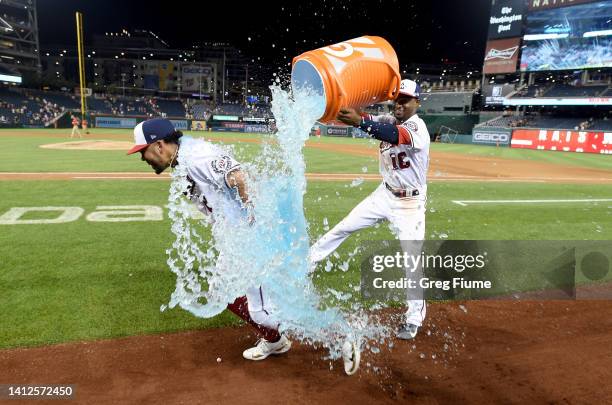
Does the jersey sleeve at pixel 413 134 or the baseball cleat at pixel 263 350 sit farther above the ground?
the jersey sleeve at pixel 413 134

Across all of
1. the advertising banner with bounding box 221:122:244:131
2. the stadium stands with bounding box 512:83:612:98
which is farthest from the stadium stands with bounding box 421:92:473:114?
the advertising banner with bounding box 221:122:244:131

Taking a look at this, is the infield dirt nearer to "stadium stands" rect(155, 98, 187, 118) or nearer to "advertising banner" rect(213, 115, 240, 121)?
"advertising banner" rect(213, 115, 240, 121)

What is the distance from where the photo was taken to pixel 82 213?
23.0ft

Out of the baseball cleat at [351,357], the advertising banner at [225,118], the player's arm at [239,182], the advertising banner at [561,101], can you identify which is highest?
the advertising banner at [561,101]

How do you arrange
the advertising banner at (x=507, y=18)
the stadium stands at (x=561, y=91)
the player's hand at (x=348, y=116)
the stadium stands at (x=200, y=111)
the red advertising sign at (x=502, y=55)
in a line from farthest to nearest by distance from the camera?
the stadium stands at (x=200, y=111)
the red advertising sign at (x=502, y=55)
the advertising banner at (x=507, y=18)
the stadium stands at (x=561, y=91)
the player's hand at (x=348, y=116)

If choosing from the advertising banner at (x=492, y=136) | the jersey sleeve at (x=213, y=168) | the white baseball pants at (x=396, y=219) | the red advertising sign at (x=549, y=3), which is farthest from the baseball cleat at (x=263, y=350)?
the red advertising sign at (x=549, y=3)

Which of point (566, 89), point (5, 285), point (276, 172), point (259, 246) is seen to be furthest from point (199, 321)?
point (566, 89)

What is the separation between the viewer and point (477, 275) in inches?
201

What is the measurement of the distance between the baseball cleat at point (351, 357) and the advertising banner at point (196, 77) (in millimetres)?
79515

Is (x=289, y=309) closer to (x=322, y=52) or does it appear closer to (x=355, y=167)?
(x=322, y=52)

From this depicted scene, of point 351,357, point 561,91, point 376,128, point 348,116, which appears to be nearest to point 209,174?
point 348,116

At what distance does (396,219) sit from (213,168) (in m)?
1.93

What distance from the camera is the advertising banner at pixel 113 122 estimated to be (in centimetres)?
4209

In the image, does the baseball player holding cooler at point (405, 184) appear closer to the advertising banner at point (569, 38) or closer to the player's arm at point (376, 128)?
the player's arm at point (376, 128)
